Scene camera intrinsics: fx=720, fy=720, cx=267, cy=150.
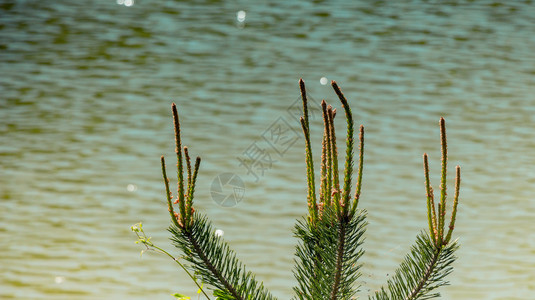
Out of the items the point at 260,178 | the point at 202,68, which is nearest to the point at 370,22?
the point at 202,68

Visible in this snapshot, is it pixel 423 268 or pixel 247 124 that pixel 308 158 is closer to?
pixel 423 268

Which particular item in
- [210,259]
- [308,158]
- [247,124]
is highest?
[308,158]

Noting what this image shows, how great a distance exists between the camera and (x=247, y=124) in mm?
3283

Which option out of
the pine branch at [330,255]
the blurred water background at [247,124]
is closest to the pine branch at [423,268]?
the pine branch at [330,255]

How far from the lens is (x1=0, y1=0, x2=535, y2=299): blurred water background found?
7.53 feet

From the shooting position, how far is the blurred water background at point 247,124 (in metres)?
2.29

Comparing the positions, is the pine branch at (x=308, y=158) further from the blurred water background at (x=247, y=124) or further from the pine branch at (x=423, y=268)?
the blurred water background at (x=247, y=124)

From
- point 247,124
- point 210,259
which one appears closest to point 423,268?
point 210,259

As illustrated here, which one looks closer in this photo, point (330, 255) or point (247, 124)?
point (330, 255)

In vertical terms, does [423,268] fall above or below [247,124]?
above

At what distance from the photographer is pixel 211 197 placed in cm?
276

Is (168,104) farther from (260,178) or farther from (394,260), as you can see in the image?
(394,260)

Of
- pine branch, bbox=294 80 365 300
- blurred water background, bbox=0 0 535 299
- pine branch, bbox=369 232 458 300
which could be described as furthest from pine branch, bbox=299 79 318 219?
blurred water background, bbox=0 0 535 299

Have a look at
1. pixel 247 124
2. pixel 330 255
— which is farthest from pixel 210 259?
pixel 247 124
